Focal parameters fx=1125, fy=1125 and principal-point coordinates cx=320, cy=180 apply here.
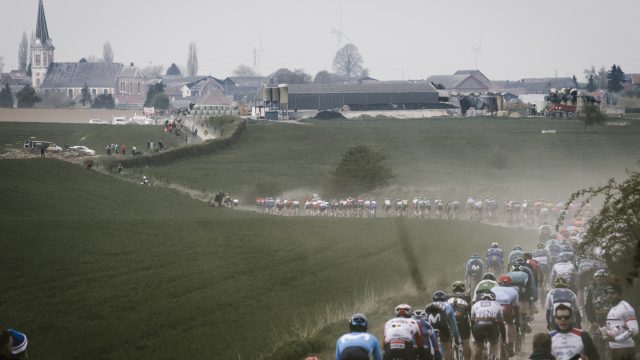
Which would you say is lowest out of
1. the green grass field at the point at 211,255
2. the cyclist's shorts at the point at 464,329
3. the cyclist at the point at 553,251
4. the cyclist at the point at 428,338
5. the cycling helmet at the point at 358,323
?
the green grass field at the point at 211,255

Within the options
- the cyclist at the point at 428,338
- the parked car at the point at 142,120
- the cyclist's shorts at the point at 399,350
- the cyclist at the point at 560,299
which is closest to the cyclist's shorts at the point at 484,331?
the cyclist at the point at 560,299

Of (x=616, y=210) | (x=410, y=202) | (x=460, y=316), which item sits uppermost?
(x=616, y=210)

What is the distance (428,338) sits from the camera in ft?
60.4

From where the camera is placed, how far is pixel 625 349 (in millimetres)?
17969

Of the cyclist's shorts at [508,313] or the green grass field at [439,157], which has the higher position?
the cyclist's shorts at [508,313]

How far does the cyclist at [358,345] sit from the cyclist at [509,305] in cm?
611

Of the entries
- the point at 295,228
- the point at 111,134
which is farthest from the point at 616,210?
the point at 111,134

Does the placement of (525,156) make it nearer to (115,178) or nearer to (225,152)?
(225,152)

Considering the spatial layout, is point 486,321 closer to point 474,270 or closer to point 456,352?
point 456,352

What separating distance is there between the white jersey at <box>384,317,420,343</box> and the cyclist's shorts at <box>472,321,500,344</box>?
9.78 feet

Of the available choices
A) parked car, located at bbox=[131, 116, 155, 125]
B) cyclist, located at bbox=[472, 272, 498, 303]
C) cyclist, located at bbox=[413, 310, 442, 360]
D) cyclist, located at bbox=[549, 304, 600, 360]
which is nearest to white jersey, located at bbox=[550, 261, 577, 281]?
cyclist, located at bbox=[472, 272, 498, 303]

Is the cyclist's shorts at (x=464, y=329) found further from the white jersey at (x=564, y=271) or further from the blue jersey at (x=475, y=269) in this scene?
the blue jersey at (x=475, y=269)

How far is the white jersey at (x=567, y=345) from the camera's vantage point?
1592 centimetres

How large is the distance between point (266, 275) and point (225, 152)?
269ft
